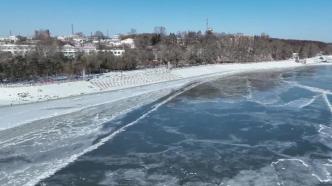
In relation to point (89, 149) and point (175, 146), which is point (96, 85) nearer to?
point (89, 149)

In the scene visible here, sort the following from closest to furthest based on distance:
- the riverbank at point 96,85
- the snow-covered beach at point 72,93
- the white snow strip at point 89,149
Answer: the white snow strip at point 89,149, the snow-covered beach at point 72,93, the riverbank at point 96,85

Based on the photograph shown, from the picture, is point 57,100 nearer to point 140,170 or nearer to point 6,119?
point 6,119

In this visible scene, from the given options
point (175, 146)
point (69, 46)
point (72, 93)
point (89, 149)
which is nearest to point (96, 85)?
point (72, 93)

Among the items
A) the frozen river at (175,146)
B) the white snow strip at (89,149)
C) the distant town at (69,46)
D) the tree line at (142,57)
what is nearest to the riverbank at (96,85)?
the tree line at (142,57)

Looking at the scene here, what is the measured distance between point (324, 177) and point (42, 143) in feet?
32.7

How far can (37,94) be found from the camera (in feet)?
98.3

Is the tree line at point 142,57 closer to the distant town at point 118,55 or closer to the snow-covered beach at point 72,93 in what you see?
the distant town at point 118,55

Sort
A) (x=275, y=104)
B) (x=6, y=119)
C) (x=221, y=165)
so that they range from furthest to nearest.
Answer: (x=275, y=104) < (x=6, y=119) < (x=221, y=165)

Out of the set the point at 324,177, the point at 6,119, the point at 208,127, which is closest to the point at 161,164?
the point at 324,177

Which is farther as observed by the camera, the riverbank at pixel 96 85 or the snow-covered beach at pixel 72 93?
the riverbank at pixel 96 85

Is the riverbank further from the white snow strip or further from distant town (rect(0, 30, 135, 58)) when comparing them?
distant town (rect(0, 30, 135, 58))

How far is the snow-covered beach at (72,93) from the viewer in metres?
23.5

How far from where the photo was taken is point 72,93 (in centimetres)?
3206

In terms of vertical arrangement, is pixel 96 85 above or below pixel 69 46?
below
